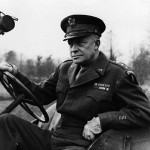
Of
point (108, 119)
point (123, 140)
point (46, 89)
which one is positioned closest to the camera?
point (123, 140)

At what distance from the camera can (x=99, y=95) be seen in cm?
334

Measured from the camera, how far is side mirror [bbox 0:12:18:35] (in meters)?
3.05

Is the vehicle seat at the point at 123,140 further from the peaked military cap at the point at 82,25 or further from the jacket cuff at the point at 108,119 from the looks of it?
the peaked military cap at the point at 82,25

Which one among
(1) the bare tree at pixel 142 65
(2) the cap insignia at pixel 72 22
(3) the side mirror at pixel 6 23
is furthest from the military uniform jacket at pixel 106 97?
(1) the bare tree at pixel 142 65

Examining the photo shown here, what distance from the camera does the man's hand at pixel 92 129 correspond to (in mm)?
3145

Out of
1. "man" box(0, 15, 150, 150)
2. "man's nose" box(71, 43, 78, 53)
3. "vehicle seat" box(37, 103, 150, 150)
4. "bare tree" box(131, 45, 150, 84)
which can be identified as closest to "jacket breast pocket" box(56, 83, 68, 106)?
"man" box(0, 15, 150, 150)

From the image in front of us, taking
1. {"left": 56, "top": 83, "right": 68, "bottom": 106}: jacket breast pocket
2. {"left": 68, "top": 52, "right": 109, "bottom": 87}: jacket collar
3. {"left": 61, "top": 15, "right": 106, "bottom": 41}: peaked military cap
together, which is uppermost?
{"left": 61, "top": 15, "right": 106, "bottom": 41}: peaked military cap

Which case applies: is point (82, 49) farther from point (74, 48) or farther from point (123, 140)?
point (123, 140)

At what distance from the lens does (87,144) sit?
3230 mm

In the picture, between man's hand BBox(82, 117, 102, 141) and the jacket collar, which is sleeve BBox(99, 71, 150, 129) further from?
the jacket collar

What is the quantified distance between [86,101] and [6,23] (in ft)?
3.06

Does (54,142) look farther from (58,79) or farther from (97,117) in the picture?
(58,79)

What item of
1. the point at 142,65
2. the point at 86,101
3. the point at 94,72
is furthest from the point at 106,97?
the point at 142,65

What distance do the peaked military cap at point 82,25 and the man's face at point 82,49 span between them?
2.0 inches
